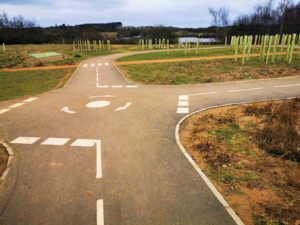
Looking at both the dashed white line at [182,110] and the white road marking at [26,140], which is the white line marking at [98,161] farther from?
the dashed white line at [182,110]

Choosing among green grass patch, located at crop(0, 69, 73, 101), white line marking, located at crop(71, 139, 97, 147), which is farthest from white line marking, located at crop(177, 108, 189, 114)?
green grass patch, located at crop(0, 69, 73, 101)

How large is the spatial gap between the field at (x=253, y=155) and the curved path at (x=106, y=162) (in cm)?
62

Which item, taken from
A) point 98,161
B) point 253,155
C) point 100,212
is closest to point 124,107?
point 98,161

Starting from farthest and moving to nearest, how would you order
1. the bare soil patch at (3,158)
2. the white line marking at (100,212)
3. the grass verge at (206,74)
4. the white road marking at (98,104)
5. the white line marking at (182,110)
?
1. the grass verge at (206,74)
2. the white road marking at (98,104)
3. the white line marking at (182,110)
4. the bare soil patch at (3,158)
5. the white line marking at (100,212)

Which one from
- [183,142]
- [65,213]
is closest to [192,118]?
[183,142]

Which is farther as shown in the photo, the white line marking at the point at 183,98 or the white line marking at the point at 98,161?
the white line marking at the point at 183,98

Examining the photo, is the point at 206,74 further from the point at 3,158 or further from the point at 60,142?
the point at 3,158

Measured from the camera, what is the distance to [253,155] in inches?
328

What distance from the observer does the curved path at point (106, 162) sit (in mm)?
5684

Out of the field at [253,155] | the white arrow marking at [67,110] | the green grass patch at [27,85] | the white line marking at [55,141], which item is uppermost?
the field at [253,155]

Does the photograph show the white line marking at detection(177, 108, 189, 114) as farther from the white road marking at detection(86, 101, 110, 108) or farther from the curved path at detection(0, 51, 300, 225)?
the white road marking at detection(86, 101, 110, 108)

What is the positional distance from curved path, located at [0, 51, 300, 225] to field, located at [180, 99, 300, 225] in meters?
0.62

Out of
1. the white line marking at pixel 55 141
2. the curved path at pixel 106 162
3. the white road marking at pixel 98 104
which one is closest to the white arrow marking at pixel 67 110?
the curved path at pixel 106 162

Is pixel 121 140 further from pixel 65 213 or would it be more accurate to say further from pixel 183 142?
pixel 65 213
